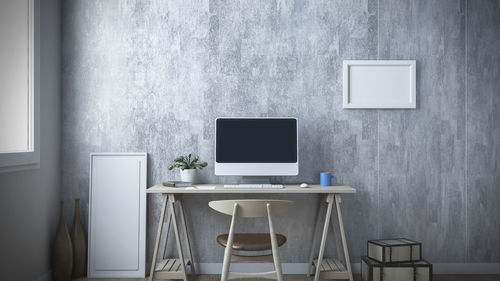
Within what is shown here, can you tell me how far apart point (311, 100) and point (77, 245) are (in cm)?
232

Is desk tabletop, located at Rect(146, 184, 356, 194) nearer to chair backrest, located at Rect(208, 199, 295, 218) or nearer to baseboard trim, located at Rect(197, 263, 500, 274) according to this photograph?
chair backrest, located at Rect(208, 199, 295, 218)

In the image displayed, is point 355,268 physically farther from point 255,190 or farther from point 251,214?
point 251,214

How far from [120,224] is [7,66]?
1.49 meters

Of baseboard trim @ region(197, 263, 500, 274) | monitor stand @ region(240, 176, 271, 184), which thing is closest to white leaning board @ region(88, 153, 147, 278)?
baseboard trim @ region(197, 263, 500, 274)

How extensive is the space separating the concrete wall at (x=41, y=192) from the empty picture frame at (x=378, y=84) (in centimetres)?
247

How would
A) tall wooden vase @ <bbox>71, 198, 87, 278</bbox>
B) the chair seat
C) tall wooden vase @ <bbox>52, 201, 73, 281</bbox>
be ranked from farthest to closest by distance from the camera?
1. tall wooden vase @ <bbox>71, 198, 87, 278</bbox>
2. tall wooden vase @ <bbox>52, 201, 73, 281</bbox>
3. the chair seat

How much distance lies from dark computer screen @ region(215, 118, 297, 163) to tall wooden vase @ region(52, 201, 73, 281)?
1448mm

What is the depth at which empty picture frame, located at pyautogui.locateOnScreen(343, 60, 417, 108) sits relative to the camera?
3.36 metres

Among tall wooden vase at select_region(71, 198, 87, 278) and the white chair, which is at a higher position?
the white chair

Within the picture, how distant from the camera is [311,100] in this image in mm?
3381

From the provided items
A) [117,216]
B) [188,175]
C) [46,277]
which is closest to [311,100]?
[188,175]

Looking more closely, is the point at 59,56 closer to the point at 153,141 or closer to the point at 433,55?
the point at 153,141

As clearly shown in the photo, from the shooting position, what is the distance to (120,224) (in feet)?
10.8

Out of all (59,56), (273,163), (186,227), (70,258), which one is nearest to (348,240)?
(273,163)
